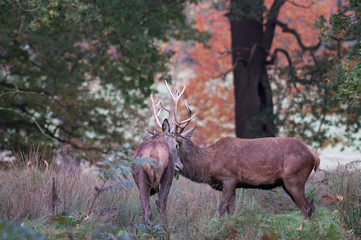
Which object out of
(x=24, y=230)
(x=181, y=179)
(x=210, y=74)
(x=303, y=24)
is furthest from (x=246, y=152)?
(x=303, y=24)

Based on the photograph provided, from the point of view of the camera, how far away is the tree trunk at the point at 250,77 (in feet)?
53.3

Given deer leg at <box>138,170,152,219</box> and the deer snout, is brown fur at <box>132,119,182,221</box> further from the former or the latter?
the deer snout

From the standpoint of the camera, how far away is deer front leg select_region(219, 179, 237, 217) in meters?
8.33

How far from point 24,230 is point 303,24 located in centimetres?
2172

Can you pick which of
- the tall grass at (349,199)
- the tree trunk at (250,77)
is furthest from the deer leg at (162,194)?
the tree trunk at (250,77)

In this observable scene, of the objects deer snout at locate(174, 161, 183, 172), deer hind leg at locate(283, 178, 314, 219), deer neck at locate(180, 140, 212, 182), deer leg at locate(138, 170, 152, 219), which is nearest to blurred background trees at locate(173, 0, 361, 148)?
deer hind leg at locate(283, 178, 314, 219)

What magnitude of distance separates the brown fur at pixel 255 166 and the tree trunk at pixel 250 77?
7.30 meters

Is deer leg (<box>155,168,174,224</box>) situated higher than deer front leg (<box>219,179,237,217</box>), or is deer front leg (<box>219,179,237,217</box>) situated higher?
deer leg (<box>155,168,174,224</box>)

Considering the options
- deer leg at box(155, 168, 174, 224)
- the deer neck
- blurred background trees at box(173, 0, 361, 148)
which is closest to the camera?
deer leg at box(155, 168, 174, 224)

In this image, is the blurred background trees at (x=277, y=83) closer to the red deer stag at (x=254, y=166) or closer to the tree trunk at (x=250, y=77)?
the tree trunk at (x=250, y=77)

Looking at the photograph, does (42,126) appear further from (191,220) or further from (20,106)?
(191,220)

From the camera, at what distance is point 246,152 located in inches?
345

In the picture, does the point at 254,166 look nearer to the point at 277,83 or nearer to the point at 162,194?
the point at 162,194

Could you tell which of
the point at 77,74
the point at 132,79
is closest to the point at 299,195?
the point at 132,79
